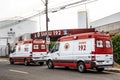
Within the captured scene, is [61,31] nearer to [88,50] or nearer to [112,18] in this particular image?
[112,18]

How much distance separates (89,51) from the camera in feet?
68.7

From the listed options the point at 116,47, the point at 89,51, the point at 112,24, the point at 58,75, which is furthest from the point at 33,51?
the point at 112,24

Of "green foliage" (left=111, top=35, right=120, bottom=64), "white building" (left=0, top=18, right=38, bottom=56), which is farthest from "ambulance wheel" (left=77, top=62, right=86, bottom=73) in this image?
"white building" (left=0, top=18, right=38, bottom=56)

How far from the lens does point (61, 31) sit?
160ft

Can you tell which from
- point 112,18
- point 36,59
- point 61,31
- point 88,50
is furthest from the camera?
point 61,31

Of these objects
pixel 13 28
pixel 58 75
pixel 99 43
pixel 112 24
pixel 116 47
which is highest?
pixel 13 28

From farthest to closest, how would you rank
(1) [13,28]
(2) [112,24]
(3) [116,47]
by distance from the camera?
(1) [13,28] → (2) [112,24] → (3) [116,47]

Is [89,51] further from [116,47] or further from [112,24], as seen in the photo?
[112,24]

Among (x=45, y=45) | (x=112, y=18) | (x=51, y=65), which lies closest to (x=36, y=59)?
(x=45, y=45)

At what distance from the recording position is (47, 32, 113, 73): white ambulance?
2072cm

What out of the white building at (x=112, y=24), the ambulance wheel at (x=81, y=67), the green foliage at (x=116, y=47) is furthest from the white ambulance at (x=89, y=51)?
the white building at (x=112, y=24)

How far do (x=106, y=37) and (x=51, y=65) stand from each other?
19.8ft

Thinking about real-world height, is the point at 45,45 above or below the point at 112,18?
below

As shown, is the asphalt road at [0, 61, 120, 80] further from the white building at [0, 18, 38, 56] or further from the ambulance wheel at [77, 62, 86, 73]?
the white building at [0, 18, 38, 56]
